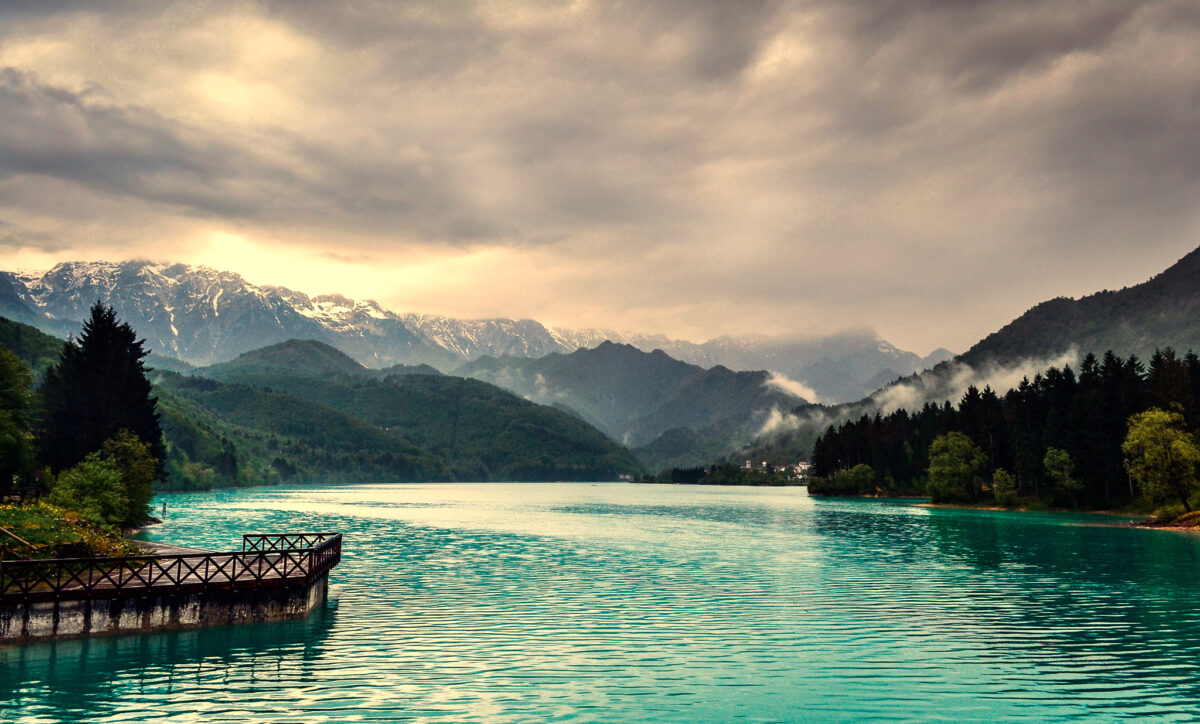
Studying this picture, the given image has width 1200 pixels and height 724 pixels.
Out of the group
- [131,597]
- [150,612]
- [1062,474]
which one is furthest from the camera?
[1062,474]

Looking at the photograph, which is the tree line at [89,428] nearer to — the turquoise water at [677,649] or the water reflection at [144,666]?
the turquoise water at [677,649]

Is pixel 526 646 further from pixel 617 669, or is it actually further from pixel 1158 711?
pixel 1158 711

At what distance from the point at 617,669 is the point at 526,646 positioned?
661cm

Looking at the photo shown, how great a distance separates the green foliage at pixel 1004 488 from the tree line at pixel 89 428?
172024 millimetres

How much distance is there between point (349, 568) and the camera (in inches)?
2825

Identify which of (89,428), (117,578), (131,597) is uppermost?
(89,428)

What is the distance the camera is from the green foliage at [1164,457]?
376 feet

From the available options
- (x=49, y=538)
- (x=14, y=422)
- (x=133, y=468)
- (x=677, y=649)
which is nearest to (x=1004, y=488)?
(x=677, y=649)

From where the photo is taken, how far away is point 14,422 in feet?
334

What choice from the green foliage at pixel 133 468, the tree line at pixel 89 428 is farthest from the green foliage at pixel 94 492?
the green foliage at pixel 133 468

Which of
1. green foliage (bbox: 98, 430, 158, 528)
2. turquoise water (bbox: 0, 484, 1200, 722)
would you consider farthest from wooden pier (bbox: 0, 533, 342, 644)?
green foliage (bbox: 98, 430, 158, 528)

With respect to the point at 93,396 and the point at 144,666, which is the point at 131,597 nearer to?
the point at 144,666

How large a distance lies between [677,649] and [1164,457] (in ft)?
375

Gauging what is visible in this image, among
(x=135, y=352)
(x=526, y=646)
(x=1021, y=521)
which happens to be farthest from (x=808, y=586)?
(x=135, y=352)
